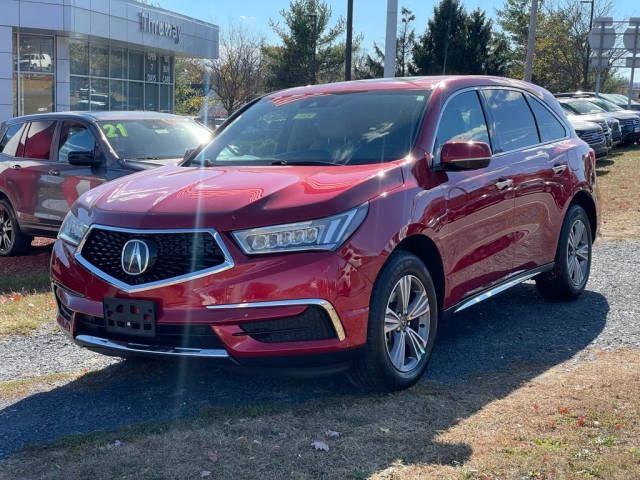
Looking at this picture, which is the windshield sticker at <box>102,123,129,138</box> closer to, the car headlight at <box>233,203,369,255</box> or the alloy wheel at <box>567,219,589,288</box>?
the alloy wheel at <box>567,219,589,288</box>

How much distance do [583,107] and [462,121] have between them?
18.7 m

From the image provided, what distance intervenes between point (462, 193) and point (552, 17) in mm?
55241

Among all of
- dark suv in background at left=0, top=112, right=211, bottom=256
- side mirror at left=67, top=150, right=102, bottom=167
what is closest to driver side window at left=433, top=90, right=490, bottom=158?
dark suv in background at left=0, top=112, right=211, bottom=256

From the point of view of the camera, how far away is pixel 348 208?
4.42 meters

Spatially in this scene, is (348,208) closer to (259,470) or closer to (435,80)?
(259,470)

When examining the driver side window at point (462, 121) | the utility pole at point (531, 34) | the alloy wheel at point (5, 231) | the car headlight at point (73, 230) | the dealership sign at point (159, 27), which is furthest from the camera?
the dealership sign at point (159, 27)

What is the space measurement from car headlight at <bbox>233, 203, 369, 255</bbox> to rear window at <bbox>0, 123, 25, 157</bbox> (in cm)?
731

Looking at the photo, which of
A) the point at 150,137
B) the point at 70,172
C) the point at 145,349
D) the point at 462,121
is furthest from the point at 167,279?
the point at 70,172

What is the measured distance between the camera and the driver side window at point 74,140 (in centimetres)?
968

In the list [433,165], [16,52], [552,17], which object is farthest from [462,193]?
[552,17]

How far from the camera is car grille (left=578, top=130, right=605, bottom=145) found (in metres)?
18.8

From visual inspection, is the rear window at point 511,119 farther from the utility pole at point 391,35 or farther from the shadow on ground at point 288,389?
the utility pole at point 391,35

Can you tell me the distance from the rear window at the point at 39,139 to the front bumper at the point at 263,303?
6.36 m

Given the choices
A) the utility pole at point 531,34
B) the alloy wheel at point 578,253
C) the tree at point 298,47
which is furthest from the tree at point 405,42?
the alloy wheel at point 578,253
